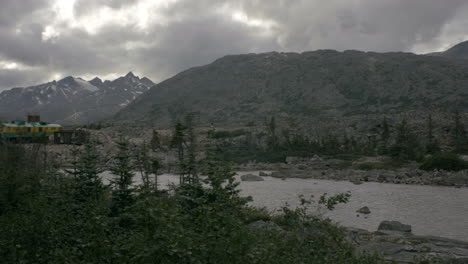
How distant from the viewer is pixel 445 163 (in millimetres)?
48969

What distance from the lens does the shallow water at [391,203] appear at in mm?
22641

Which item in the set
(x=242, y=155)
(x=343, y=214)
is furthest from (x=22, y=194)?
(x=242, y=155)

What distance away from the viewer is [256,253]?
A: 280 inches

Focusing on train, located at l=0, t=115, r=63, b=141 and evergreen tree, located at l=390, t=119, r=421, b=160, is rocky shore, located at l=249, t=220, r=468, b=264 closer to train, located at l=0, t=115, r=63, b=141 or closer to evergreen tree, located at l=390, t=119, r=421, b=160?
evergreen tree, located at l=390, t=119, r=421, b=160

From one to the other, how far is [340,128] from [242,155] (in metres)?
33.6

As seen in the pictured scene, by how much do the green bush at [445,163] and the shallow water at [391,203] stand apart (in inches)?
452

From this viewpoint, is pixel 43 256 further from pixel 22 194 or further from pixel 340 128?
pixel 340 128

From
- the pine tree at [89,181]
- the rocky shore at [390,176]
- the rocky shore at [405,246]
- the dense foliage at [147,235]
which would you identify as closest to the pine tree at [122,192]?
the dense foliage at [147,235]

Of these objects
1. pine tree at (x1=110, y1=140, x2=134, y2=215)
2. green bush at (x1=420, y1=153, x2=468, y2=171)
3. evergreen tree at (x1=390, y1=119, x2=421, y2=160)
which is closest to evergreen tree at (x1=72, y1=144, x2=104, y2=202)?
pine tree at (x1=110, y1=140, x2=134, y2=215)

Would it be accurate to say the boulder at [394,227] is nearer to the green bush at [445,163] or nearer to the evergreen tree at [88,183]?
the evergreen tree at [88,183]

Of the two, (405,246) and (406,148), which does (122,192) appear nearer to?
(405,246)

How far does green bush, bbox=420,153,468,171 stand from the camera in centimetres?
4825

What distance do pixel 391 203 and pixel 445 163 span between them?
77.5 feet

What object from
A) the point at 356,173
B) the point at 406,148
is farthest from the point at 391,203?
the point at 406,148
